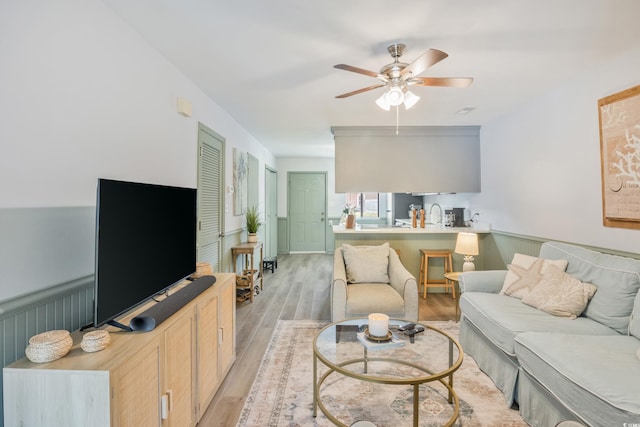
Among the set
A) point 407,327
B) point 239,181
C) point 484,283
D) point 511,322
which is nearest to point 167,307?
point 407,327

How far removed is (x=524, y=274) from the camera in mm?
2592

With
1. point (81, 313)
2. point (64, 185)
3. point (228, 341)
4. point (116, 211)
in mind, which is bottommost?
point (228, 341)

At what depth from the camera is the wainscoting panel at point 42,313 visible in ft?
3.86

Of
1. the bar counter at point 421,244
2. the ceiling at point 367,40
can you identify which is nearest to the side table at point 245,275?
the bar counter at point 421,244

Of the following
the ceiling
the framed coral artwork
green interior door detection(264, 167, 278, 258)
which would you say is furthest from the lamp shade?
green interior door detection(264, 167, 278, 258)

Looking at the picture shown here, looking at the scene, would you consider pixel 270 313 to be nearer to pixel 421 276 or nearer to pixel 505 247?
pixel 421 276

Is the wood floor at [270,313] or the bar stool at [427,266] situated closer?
the wood floor at [270,313]

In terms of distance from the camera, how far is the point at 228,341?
7.71 feet

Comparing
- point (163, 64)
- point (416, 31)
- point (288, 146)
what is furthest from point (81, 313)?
point (288, 146)

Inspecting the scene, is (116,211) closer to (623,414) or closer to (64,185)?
(64,185)

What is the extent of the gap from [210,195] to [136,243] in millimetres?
1901

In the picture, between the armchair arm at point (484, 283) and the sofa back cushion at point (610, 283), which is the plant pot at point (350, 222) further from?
the sofa back cushion at point (610, 283)

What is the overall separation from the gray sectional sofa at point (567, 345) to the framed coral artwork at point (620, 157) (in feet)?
1.29

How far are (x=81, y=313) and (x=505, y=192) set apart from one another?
440 cm
